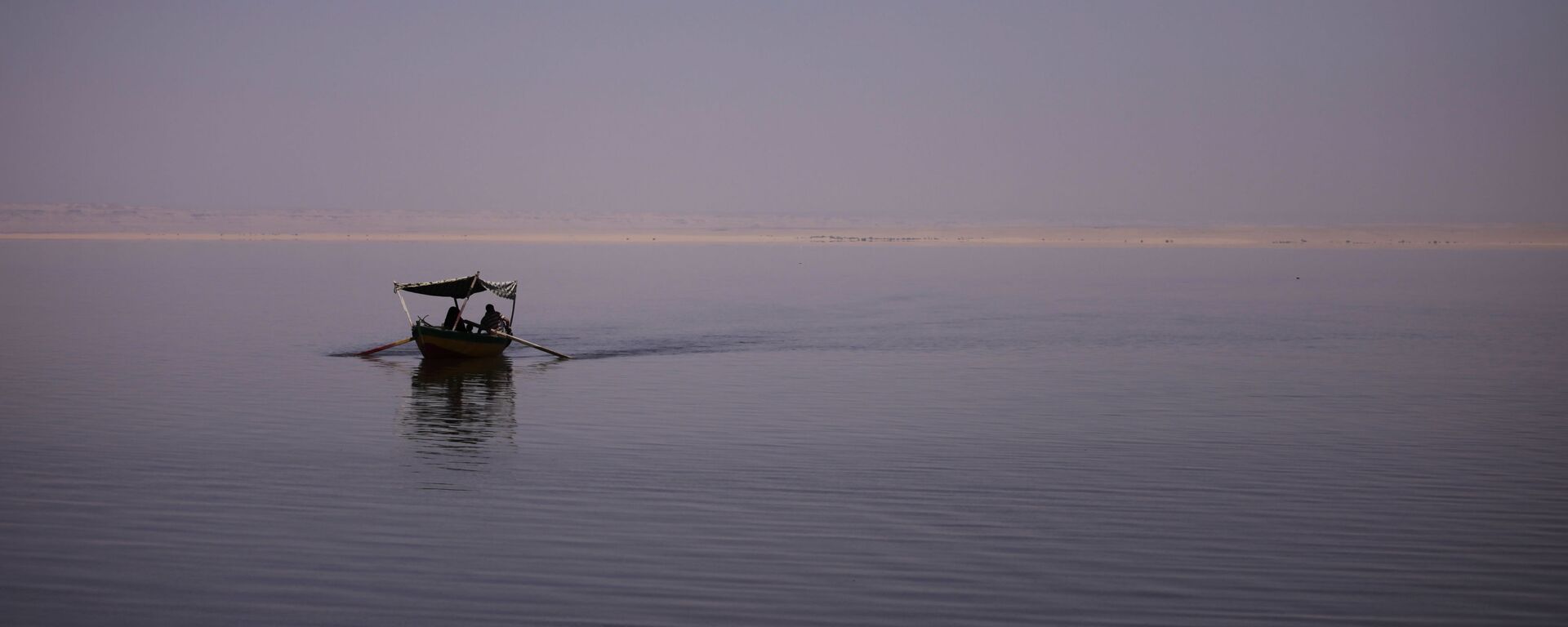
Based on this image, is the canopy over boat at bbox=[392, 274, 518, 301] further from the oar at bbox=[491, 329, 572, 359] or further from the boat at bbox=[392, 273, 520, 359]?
the oar at bbox=[491, 329, 572, 359]

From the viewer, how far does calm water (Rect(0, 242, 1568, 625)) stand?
615 inches

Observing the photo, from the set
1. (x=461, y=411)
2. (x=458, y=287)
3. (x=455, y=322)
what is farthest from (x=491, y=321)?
(x=461, y=411)

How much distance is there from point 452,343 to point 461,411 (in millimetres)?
9526

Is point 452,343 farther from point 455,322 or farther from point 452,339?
point 455,322

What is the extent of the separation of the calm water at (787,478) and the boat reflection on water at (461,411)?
0.53ft

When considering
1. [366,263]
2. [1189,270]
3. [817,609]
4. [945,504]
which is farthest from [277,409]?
[1189,270]

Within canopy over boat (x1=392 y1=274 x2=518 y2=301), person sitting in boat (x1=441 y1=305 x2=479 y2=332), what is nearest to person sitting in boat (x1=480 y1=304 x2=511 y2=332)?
person sitting in boat (x1=441 y1=305 x2=479 y2=332)

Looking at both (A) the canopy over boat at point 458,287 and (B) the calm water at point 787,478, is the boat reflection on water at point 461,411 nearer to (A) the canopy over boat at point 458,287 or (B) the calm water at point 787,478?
(B) the calm water at point 787,478

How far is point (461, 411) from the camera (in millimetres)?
30562

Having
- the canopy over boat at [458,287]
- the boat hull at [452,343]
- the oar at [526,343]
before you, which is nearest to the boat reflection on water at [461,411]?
the boat hull at [452,343]

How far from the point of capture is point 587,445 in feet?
82.1

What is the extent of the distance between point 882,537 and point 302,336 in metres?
34.5

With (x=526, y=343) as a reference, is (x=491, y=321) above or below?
above

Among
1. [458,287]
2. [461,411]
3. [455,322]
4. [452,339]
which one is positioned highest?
[458,287]
